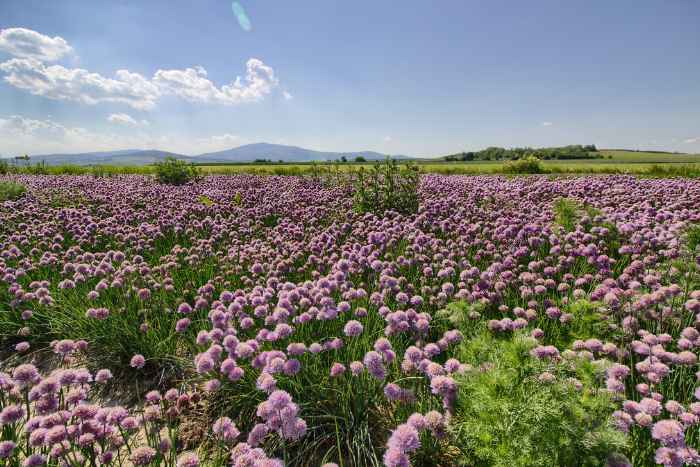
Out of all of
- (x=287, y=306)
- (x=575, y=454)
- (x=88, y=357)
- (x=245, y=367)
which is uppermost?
(x=287, y=306)

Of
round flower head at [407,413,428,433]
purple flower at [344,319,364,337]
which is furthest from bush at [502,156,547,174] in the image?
round flower head at [407,413,428,433]

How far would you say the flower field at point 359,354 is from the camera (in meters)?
1.77

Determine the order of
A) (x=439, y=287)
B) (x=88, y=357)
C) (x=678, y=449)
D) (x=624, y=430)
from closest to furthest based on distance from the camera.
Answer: (x=678, y=449)
(x=624, y=430)
(x=88, y=357)
(x=439, y=287)

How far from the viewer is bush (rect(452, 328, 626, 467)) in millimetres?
1629

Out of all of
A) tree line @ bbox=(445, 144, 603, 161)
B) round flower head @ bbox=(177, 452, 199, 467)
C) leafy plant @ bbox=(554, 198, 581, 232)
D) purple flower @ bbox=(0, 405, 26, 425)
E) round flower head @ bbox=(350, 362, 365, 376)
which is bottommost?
round flower head @ bbox=(177, 452, 199, 467)

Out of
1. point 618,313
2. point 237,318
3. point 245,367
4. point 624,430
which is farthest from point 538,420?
point 237,318

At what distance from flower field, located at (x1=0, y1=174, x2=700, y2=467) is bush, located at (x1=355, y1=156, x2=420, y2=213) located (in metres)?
1.74

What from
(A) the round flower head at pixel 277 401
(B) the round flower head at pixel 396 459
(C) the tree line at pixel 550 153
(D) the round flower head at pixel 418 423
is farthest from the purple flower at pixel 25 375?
(C) the tree line at pixel 550 153

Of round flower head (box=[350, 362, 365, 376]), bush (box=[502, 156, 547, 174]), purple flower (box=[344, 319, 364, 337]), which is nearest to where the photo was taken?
round flower head (box=[350, 362, 365, 376])

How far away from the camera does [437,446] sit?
7.14ft

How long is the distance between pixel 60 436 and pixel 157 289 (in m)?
2.99

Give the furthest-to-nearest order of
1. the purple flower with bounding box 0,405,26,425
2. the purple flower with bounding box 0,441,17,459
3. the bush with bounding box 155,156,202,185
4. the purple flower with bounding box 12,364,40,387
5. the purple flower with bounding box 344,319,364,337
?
1. the bush with bounding box 155,156,202,185
2. the purple flower with bounding box 344,319,364,337
3. the purple flower with bounding box 12,364,40,387
4. the purple flower with bounding box 0,405,26,425
5. the purple flower with bounding box 0,441,17,459

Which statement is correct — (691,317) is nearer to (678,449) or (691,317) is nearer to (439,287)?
(678,449)

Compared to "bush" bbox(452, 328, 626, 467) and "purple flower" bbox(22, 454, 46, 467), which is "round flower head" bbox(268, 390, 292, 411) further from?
"purple flower" bbox(22, 454, 46, 467)
